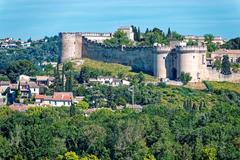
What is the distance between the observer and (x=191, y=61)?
65.7 m

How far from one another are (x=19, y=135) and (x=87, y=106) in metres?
13.5

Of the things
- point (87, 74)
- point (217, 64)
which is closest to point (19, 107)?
point (87, 74)

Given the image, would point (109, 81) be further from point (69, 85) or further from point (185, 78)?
point (185, 78)

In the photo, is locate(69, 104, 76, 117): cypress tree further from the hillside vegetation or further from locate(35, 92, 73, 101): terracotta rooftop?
the hillside vegetation

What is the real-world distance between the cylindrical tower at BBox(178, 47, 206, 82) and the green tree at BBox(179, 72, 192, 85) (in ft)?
1.19

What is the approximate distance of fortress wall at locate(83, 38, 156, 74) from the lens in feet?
223

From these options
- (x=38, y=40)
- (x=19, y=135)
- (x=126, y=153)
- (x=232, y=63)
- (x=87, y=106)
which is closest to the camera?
(x=126, y=153)

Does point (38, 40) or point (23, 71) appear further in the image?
point (38, 40)

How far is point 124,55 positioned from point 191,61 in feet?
19.7

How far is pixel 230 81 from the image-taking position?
6669 centimetres

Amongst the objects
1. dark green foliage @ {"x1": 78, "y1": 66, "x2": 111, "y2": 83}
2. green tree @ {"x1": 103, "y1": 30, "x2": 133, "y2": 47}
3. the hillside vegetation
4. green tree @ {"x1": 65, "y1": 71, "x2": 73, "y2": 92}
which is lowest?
the hillside vegetation

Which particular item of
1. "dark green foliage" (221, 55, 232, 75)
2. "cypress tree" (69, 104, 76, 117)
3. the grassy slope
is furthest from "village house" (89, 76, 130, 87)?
"cypress tree" (69, 104, 76, 117)

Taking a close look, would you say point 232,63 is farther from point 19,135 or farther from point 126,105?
point 19,135

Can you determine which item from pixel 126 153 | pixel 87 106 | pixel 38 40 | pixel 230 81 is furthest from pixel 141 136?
pixel 38 40
